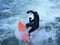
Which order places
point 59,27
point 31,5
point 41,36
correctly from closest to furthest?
point 41,36 < point 59,27 < point 31,5

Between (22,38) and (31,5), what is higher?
(31,5)

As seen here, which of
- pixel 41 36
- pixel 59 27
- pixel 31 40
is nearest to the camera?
pixel 31 40

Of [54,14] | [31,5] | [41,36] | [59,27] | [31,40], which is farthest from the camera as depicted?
[31,5]

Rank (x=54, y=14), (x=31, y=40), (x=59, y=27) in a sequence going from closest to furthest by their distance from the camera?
(x=31, y=40), (x=59, y=27), (x=54, y=14)

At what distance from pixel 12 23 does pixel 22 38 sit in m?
0.78

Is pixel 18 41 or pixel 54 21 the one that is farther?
pixel 54 21

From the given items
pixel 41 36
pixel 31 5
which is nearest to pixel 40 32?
pixel 41 36

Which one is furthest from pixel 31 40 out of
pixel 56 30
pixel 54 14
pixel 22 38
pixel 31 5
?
pixel 31 5

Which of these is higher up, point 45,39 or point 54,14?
point 54,14

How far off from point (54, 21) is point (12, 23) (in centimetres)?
90

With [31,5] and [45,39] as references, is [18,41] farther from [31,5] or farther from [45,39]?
[31,5]

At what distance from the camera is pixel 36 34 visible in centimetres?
470

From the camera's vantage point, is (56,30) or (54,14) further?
(54,14)

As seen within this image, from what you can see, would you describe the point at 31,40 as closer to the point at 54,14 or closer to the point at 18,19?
the point at 18,19
